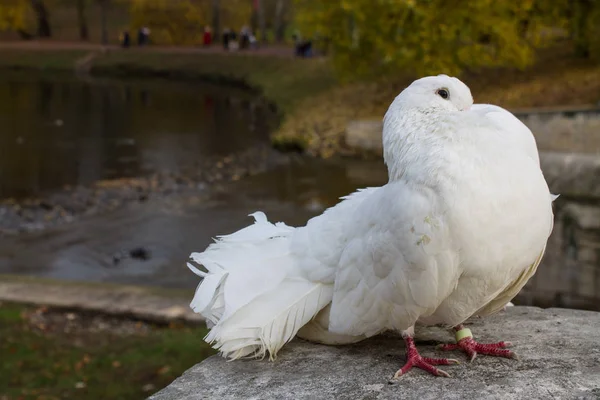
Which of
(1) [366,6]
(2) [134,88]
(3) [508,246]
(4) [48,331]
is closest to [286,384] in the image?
(3) [508,246]

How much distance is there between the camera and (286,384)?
315 centimetres

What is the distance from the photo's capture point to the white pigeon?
291cm

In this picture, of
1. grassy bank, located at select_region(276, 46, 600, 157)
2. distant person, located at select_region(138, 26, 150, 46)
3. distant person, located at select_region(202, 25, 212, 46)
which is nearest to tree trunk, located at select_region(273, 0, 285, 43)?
distant person, located at select_region(202, 25, 212, 46)

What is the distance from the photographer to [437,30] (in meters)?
16.9

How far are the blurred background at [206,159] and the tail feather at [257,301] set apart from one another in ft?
8.77

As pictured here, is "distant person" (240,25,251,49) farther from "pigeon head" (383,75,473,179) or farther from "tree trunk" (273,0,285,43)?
"pigeon head" (383,75,473,179)

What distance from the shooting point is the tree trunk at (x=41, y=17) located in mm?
46625

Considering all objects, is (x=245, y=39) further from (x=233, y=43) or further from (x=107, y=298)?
(x=107, y=298)

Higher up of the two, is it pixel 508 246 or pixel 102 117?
pixel 508 246

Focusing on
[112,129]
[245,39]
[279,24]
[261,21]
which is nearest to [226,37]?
[245,39]

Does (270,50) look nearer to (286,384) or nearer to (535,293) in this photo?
(535,293)

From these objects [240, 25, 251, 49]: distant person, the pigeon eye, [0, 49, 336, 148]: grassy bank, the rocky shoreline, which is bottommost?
the rocky shoreline

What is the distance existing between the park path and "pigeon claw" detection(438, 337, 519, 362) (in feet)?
96.9

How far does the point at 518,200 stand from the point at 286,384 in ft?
3.76
